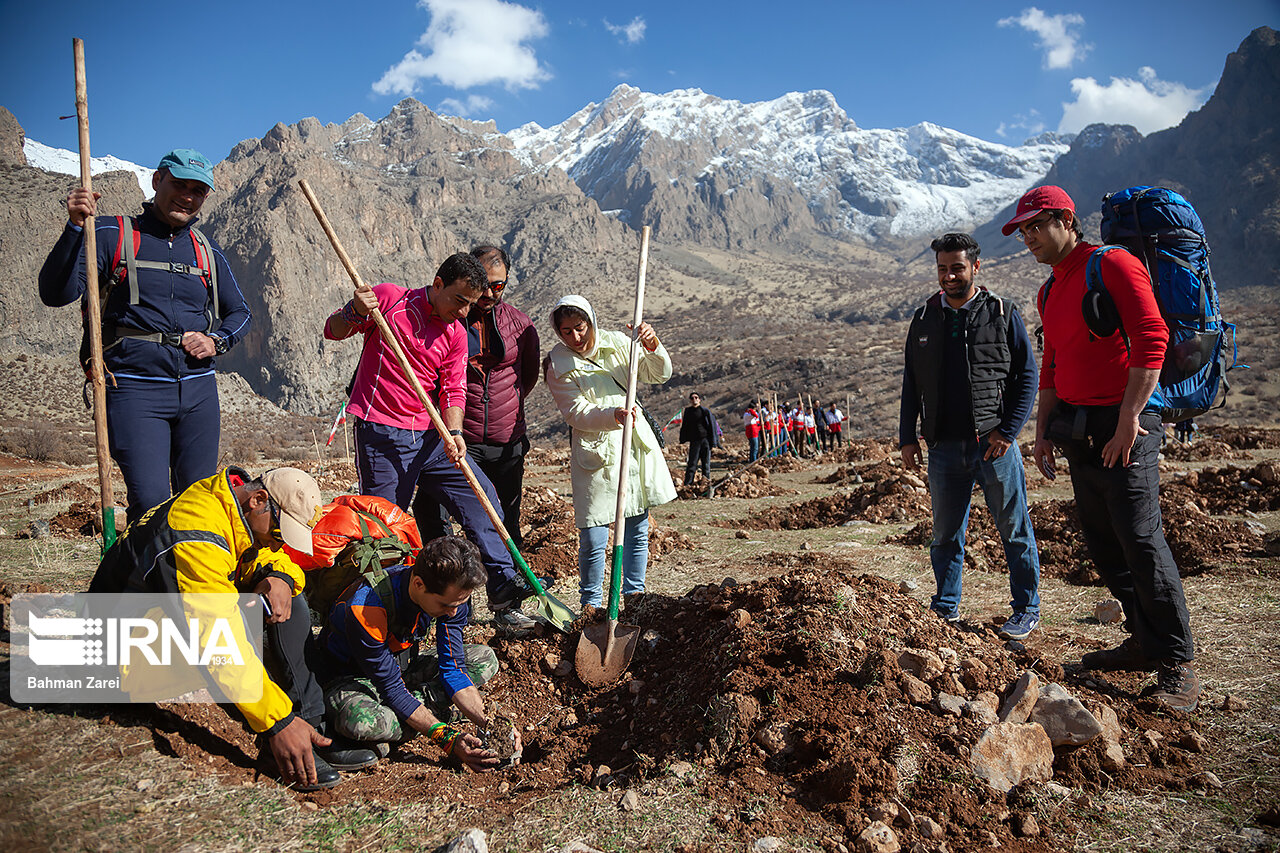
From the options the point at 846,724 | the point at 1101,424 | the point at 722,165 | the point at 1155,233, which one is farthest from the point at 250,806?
the point at 722,165

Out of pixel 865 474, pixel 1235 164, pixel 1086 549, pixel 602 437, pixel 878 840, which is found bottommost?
pixel 878 840

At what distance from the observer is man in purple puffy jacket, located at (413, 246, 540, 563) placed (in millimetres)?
4250

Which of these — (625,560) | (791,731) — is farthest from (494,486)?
(791,731)

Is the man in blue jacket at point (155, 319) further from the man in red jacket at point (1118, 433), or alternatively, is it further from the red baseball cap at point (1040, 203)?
the man in red jacket at point (1118, 433)

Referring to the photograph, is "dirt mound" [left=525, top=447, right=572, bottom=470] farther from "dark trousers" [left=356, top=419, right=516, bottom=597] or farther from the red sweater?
the red sweater

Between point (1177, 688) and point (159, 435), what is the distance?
423 cm

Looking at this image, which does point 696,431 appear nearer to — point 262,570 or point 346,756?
point 346,756

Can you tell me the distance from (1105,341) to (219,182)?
12228 centimetres

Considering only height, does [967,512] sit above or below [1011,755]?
above

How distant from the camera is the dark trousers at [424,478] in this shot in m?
3.75

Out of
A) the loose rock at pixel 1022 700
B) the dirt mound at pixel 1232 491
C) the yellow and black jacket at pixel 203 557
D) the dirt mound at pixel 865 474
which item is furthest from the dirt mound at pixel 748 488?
the yellow and black jacket at pixel 203 557

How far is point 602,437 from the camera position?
150 inches

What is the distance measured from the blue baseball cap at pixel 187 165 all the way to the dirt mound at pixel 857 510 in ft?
20.0

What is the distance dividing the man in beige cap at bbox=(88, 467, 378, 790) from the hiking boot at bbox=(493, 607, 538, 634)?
1.18 m
